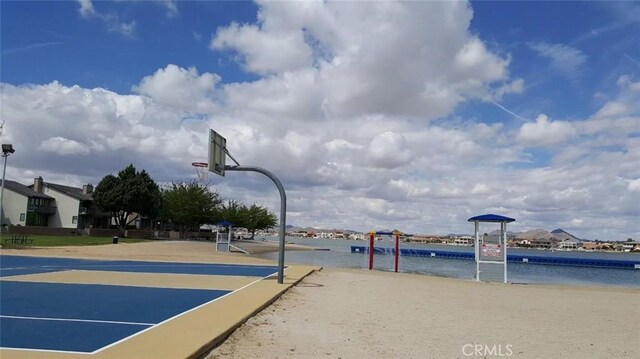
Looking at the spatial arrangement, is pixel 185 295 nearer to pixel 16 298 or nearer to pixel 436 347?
pixel 16 298

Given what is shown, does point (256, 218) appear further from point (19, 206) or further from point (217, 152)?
point (217, 152)

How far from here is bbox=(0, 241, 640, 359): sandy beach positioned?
8398 millimetres

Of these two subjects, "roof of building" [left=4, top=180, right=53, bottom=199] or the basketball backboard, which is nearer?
the basketball backboard

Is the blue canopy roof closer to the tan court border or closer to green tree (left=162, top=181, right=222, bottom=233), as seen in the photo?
the tan court border

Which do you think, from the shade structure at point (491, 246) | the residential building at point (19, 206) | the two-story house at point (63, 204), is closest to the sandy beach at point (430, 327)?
the shade structure at point (491, 246)

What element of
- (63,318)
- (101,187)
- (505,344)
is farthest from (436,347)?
(101,187)

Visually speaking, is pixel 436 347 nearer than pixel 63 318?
Yes

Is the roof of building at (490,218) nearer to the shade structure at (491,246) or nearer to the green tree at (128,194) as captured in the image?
the shade structure at (491,246)

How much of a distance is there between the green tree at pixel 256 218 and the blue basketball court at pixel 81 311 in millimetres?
87405

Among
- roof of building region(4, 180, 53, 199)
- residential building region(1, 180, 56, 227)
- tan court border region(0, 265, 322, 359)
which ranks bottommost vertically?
tan court border region(0, 265, 322, 359)

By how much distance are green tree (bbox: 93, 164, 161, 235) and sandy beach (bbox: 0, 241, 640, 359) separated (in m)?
58.1

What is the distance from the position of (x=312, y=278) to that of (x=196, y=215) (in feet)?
163

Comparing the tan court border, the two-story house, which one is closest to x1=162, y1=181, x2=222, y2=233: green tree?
the two-story house

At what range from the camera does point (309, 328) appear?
1005 cm
